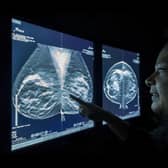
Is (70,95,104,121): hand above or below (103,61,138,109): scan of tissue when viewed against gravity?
below

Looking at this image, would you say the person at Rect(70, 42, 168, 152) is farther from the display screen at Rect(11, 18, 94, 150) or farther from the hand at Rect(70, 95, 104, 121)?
the display screen at Rect(11, 18, 94, 150)

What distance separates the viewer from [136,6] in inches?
93.0

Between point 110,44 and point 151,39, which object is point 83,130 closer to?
point 110,44

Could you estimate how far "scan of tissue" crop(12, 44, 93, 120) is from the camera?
127cm

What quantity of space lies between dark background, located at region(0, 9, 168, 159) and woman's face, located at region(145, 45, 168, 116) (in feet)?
1.64

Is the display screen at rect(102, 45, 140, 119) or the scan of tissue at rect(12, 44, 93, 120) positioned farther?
the display screen at rect(102, 45, 140, 119)

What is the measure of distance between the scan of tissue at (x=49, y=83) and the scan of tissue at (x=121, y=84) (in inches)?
10.6

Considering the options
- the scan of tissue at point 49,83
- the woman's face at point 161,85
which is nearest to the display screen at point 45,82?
the scan of tissue at point 49,83

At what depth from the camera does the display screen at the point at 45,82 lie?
125 centimetres

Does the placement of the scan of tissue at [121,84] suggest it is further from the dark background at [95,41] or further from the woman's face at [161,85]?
the woman's face at [161,85]

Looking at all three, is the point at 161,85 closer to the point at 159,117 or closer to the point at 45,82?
the point at 159,117

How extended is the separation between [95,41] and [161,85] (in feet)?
3.11

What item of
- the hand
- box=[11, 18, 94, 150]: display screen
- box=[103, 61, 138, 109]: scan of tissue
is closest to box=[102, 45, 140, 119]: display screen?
box=[103, 61, 138, 109]: scan of tissue

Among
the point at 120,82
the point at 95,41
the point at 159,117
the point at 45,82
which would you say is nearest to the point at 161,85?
the point at 159,117
